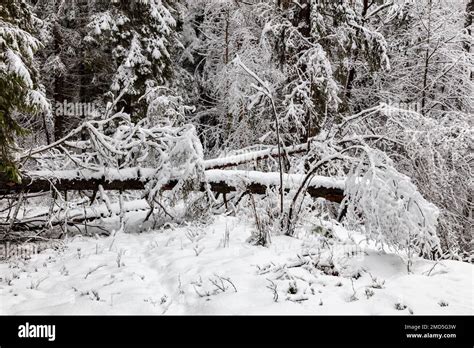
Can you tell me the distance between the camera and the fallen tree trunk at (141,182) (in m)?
6.75

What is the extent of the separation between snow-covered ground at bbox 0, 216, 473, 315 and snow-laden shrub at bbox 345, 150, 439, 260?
9.3 inches

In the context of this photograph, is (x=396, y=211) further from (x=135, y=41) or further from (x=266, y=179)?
(x=135, y=41)

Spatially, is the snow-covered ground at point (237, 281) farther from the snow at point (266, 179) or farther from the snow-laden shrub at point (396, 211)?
the snow at point (266, 179)

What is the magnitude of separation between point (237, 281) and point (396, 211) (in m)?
1.84

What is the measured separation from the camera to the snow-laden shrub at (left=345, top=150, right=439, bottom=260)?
428 centimetres

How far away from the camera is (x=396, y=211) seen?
434 centimetres

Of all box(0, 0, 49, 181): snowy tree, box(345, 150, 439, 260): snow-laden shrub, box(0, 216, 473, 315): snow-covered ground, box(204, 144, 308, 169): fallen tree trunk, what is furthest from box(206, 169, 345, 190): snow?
box(0, 0, 49, 181): snowy tree

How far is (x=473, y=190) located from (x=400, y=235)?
6.68 metres

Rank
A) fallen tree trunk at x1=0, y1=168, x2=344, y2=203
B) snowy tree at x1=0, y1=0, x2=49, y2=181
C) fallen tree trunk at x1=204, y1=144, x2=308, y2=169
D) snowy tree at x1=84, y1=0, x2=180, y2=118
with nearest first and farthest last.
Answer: snowy tree at x1=0, y1=0, x2=49, y2=181 < fallen tree trunk at x1=0, y1=168, x2=344, y2=203 < fallen tree trunk at x1=204, y1=144, x2=308, y2=169 < snowy tree at x1=84, y1=0, x2=180, y2=118

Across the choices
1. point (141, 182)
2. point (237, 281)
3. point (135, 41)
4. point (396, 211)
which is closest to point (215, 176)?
point (141, 182)

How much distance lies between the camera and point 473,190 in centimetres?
978

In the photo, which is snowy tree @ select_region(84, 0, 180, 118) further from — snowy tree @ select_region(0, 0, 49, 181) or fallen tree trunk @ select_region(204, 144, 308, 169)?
snowy tree @ select_region(0, 0, 49, 181)

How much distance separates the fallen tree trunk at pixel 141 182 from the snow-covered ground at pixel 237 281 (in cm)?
122
